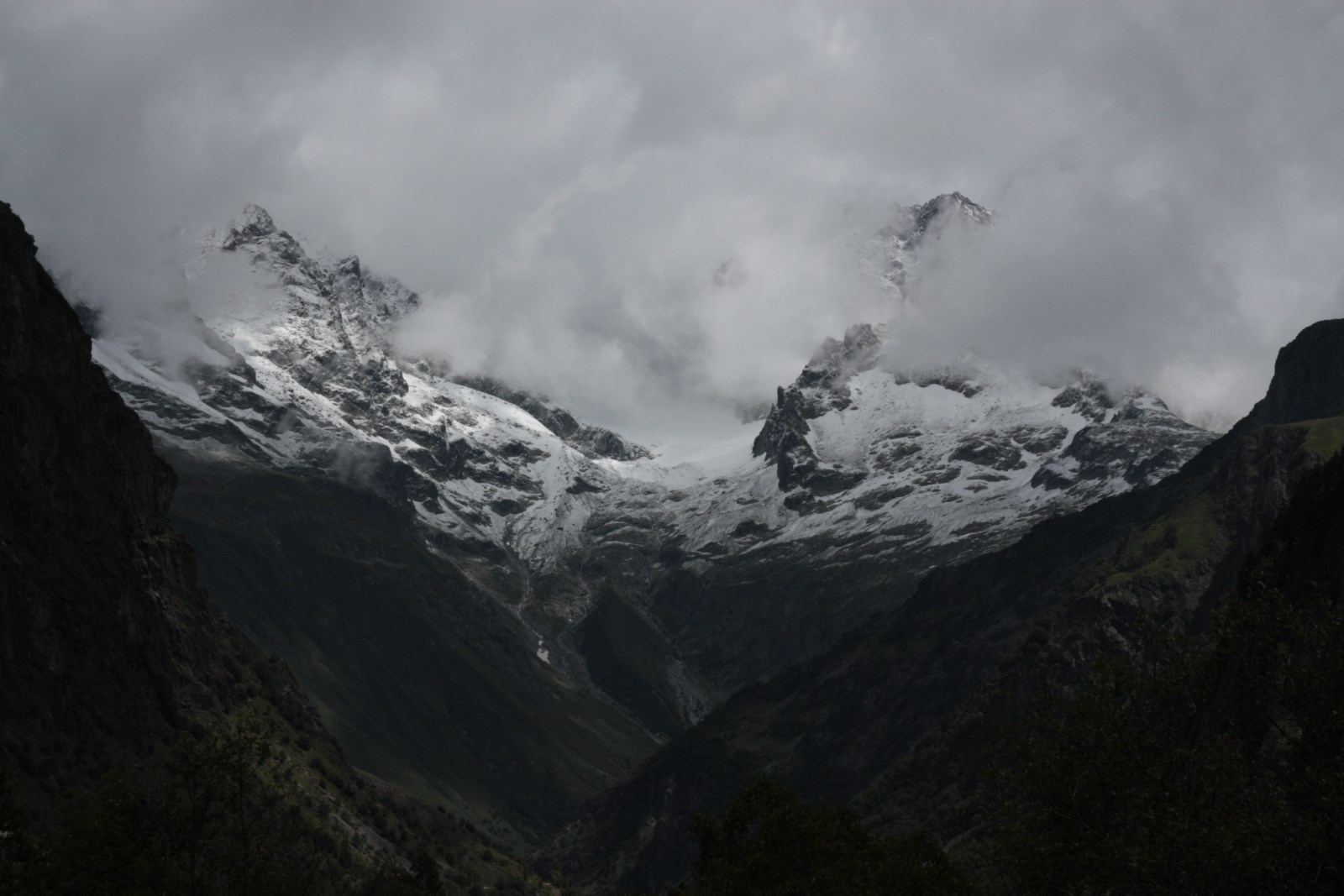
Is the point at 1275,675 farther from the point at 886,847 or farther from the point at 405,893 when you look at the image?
the point at 405,893

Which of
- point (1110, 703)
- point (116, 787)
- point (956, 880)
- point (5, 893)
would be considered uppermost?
point (1110, 703)

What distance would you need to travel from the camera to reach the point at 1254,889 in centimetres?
5909

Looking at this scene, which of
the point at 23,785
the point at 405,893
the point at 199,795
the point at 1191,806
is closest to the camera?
the point at 1191,806

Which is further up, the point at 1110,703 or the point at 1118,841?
the point at 1110,703

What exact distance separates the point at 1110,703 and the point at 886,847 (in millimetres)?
55891

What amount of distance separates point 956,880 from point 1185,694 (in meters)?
40.6

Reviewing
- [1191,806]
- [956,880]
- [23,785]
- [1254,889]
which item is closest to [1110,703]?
[1191,806]

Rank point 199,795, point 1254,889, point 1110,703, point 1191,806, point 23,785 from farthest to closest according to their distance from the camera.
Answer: point 23,785, point 199,795, point 1110,703, point 1191,806, point 1254,889

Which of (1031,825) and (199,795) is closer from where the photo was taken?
(1031,825)

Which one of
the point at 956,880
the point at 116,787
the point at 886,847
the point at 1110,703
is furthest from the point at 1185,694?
the point at 116,787

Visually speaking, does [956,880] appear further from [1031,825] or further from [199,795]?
[199,795]

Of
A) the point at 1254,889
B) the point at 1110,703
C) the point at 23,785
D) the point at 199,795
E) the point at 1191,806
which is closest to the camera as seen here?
the point at 1254,889

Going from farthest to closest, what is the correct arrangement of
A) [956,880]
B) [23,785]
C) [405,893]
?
[23,785]
[405,893]
[956,880]

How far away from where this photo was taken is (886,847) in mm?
123875
